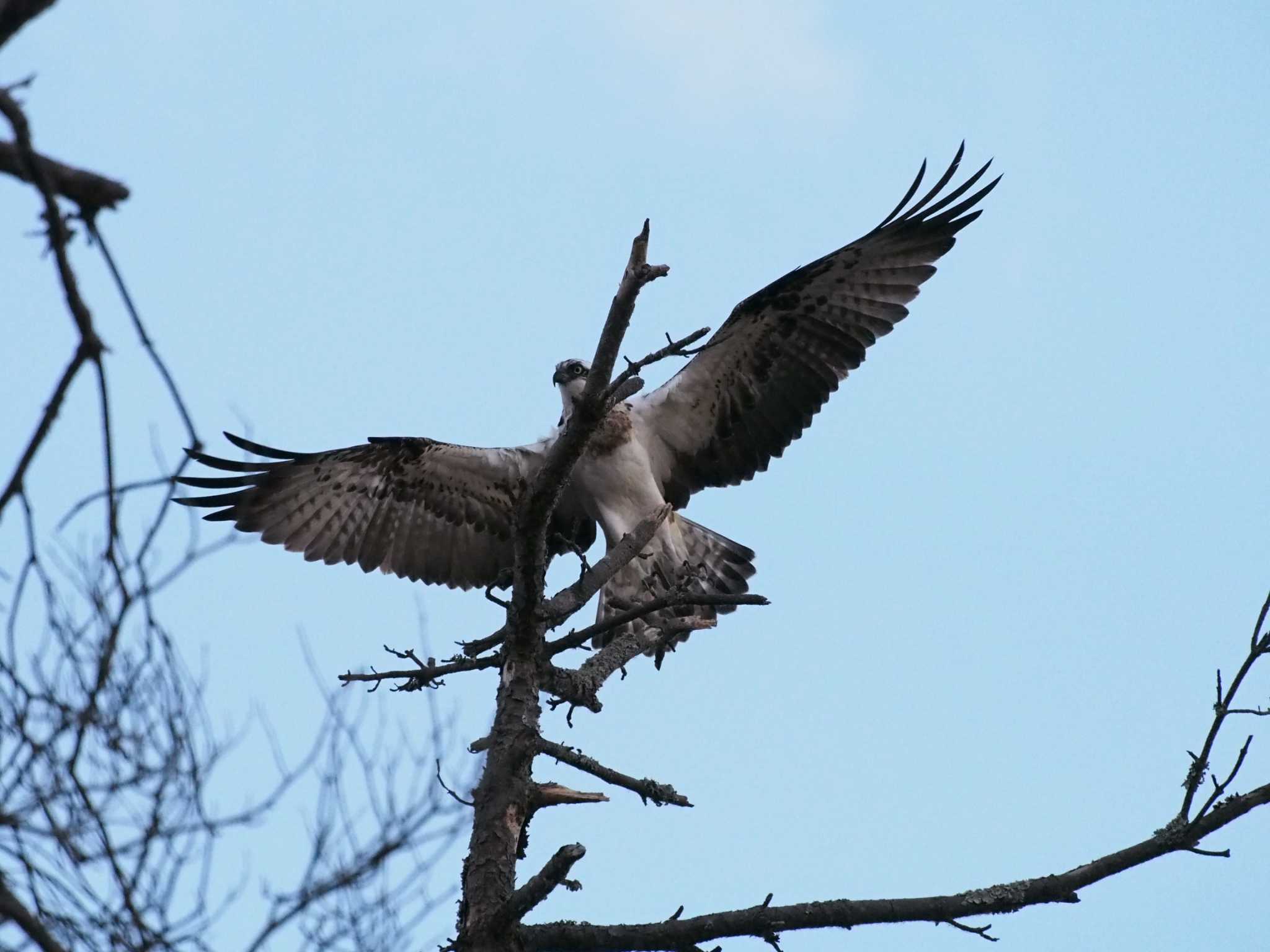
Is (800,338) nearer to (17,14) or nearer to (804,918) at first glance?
(804,918)

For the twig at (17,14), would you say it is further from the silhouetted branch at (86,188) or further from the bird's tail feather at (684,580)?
the bird's tail feather at (684,580)

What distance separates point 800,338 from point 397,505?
246 centimetres

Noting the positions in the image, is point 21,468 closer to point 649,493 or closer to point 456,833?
point 456,833

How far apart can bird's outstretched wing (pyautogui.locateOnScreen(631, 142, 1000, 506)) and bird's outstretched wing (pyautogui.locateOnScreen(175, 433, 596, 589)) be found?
0.88m

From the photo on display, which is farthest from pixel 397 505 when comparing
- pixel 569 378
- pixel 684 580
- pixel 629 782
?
pixel 629 782

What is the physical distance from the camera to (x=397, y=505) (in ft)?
25.5

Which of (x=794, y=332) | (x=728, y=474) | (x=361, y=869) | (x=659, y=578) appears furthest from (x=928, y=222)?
(x=361, y=869)

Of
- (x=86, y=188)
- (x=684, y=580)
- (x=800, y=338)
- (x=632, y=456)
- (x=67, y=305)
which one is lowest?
(x=67, y=305)

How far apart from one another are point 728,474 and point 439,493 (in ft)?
5.49

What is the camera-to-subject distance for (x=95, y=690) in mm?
2002

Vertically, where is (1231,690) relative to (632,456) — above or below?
below

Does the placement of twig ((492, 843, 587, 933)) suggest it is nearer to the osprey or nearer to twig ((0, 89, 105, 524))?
twig ((0, 89, 105, 524))

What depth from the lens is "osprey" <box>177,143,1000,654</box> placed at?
24.7 ft

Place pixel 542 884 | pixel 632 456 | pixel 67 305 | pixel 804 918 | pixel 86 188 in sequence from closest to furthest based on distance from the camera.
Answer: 1. pixel 67 305
2. pixel 86 188
3. pixel 542 884
4. pixel 804 918
5. pixel 632 456
